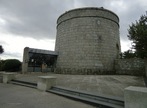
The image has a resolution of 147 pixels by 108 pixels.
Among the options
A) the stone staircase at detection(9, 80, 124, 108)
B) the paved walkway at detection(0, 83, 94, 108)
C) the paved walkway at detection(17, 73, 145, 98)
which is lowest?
the paved walkway at detection(0, 83, 94, 108)

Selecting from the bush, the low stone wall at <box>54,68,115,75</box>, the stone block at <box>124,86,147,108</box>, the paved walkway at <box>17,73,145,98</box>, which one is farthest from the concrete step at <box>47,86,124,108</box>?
the bush

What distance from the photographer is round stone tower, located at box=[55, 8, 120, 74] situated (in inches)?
499

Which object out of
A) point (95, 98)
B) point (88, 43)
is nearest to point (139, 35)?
point (88, 43)

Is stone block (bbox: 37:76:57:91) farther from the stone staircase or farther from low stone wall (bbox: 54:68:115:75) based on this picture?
low stone wall (bbox: 54:68:115:75)

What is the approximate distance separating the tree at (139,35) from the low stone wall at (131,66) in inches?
85.6

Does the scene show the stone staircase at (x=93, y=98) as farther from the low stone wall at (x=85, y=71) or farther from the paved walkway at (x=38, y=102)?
the low stone wall at (x=85, y=71)

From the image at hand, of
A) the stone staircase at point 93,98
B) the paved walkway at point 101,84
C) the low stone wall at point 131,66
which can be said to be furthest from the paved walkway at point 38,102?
the low stone wall at point 131,66

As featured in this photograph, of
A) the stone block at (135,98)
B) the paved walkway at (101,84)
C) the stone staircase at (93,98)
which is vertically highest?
the stone block at (135,98)

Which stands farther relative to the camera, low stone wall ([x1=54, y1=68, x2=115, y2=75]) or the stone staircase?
low stone wall ([x1=54, y1=68, x2=115, y2=75])

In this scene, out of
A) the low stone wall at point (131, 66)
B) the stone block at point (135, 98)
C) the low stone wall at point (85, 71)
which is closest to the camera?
the stone block at point (135, 98)

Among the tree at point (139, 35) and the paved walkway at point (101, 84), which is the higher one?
the tree at point (139, 35)

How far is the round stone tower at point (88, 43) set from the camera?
12.7 meters

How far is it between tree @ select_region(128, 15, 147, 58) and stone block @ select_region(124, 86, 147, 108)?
699cm

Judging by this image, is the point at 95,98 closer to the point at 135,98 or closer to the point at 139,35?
the point at 135,98
